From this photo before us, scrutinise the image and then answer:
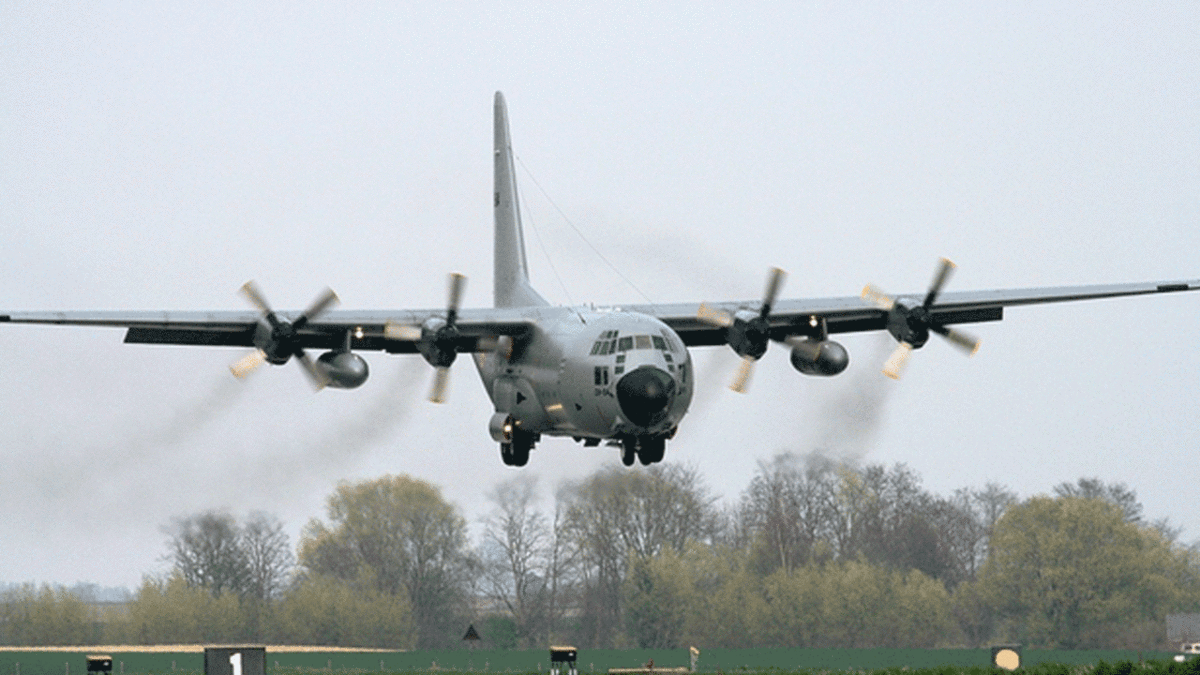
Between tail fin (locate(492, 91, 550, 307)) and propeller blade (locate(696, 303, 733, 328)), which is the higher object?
tail fin (locate(492, 91, 550, 307))

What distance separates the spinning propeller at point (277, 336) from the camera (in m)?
36.7

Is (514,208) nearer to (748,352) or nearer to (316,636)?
(748,352)

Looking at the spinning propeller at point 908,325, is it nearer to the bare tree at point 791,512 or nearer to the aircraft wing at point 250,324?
the aircraft wing at point 250,324

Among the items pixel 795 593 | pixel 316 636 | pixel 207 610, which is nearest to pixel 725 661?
pixel 795 593

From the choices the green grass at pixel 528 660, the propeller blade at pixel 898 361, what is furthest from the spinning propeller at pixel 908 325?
the green grass at pixel 528 660

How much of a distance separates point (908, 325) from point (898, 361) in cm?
107

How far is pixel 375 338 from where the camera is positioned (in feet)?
135

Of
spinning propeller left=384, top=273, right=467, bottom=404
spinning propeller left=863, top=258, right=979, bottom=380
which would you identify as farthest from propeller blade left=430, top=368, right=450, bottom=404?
spinning propeller left=863, top=258, right=979, bottom=380

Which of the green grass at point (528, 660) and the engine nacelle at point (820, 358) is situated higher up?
the engine nacelle at point (820, 358)

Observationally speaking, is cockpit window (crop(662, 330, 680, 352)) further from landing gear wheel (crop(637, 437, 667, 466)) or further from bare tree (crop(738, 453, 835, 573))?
bare tree (crop(738, 453, 835, 573))

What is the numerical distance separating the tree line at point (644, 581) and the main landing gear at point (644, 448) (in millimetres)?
14170

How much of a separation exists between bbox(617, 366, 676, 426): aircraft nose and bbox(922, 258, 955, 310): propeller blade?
880cm

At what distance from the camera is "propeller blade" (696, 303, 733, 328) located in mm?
39206

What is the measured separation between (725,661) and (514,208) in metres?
17.5
